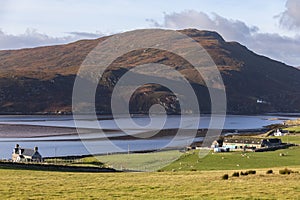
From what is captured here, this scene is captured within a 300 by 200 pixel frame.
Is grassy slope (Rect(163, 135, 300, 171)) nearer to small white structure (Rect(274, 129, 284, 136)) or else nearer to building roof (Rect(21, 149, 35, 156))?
building roof (Rect(21, 149, 35, 156))

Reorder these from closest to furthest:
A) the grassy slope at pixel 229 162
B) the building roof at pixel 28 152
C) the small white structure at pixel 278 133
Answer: the grassy slope at pixel 229 162, the building roof at pixel 28 152, the small white structure at pixel 278 133

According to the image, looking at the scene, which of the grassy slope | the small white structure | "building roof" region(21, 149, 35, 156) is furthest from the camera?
the small white structure

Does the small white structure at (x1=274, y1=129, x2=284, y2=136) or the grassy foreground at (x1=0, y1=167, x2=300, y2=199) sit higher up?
the small white structure at (x1=274, y1=129, x2=284, y2=136)

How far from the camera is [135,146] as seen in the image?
105 meters

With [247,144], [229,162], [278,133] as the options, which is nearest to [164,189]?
[229,162]

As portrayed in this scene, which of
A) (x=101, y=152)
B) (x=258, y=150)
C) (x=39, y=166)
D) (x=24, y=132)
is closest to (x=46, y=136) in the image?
(x=24, y=132)

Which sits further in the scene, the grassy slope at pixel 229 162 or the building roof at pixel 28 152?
the building roof at pixel 28 152

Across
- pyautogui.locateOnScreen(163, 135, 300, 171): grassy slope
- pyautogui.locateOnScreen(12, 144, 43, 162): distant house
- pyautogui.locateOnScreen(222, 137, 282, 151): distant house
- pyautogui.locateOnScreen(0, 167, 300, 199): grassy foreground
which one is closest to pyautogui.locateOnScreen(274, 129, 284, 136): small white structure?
pyautogui.locateOnScreen(222, 137, 282, 151): distant house

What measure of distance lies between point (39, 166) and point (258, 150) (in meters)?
51.4

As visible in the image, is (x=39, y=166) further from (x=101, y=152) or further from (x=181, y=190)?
(x=101, y=152)

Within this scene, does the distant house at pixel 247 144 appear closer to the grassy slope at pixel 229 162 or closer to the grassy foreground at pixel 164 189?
the grassy slope at pixel 229 162

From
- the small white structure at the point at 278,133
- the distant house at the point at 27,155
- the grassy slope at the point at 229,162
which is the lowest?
the grassy slope at the point at 229,162

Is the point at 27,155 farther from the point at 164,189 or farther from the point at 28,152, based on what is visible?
the point at 164,189

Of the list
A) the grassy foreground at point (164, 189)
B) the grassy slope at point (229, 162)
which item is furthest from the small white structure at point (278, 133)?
the grassy foreground at point (164, 189)
